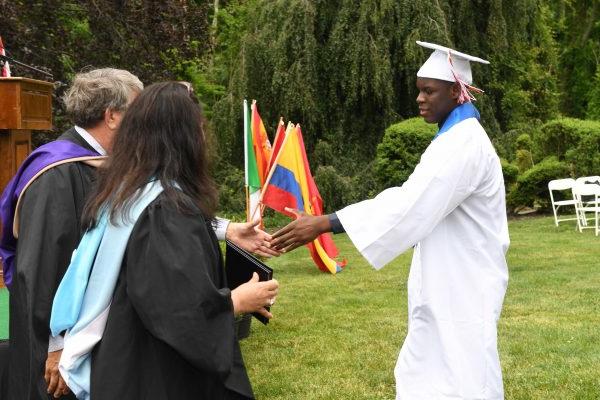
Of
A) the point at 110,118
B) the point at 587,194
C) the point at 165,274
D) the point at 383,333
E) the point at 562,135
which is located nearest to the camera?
the point at 165,274

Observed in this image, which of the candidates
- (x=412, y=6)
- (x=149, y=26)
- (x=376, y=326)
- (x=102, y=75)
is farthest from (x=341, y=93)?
(x=102, y=75)

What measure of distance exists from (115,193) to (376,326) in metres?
5.78

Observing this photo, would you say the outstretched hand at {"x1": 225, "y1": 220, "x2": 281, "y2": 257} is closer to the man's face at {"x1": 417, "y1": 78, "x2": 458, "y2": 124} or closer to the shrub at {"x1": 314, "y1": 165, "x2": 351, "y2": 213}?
the man's face at {"x1": 417, "y1": 78, "x2": 458, "y2": 124}

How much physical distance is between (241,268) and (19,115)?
4233 millimetres

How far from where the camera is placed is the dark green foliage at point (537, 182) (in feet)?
62.8

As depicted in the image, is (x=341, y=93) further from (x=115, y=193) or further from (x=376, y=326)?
(x=115, y=193)

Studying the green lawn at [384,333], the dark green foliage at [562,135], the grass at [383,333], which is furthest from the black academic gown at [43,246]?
the dark green foliage at [562,135]

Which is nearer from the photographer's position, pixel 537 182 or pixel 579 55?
pixel 537 182

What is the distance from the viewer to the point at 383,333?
8148mm

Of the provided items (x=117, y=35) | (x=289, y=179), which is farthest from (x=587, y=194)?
(x=117, y=35)

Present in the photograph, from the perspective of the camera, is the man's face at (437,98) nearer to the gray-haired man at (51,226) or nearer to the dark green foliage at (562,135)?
the gray-haired man at (51,226)

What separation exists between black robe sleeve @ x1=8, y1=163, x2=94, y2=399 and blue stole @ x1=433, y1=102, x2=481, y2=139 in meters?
1.49

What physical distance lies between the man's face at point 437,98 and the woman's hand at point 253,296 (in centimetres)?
117

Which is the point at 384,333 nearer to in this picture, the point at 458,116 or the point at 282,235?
the point at 282,235
